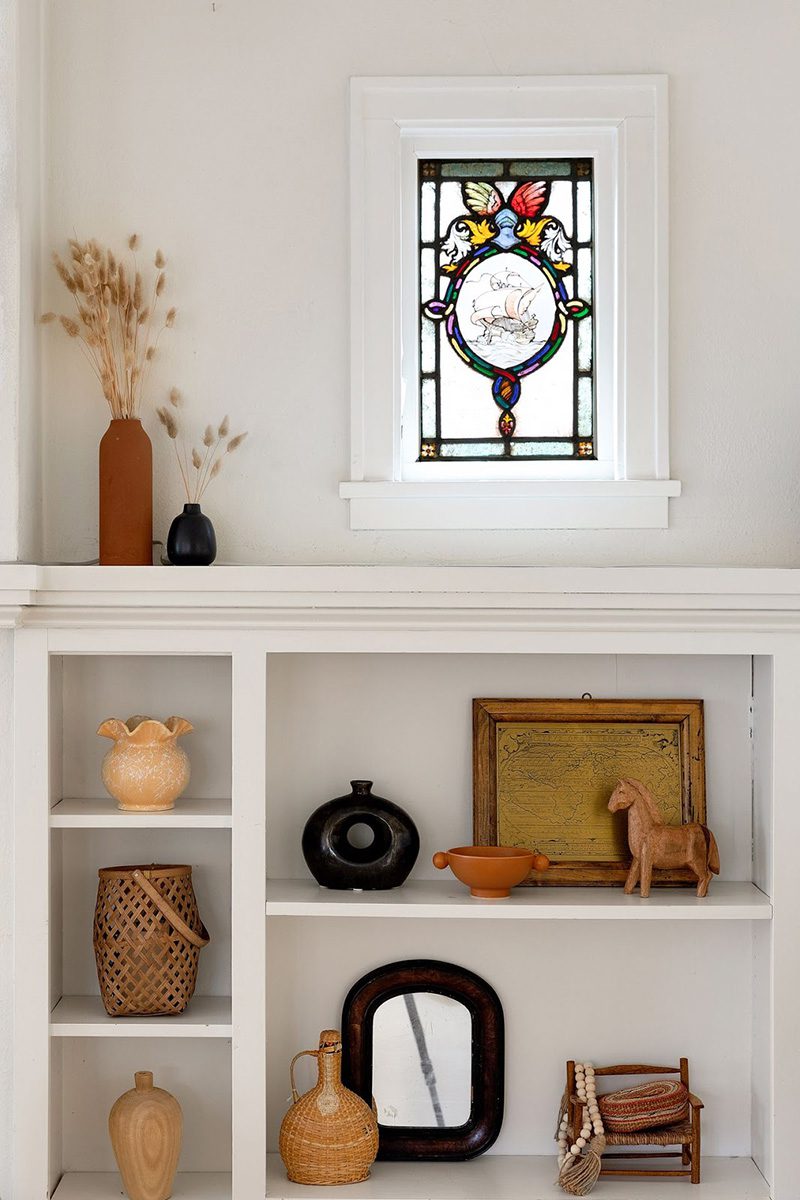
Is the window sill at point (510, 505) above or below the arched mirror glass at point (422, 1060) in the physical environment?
above

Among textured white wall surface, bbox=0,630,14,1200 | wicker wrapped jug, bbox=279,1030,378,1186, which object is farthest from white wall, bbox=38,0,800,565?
wicker wrapped jug, bbox=279,1030,378,1186

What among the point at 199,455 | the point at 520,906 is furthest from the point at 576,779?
the point at 199,455

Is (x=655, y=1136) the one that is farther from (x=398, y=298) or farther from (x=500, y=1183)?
(x=398, y=298)

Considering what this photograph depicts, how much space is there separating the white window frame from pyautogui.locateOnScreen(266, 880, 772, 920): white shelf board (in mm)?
716

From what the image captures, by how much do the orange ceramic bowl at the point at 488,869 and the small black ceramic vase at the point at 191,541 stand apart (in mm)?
708

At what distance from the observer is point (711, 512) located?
241 cm

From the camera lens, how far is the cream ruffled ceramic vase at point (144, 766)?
2.24m

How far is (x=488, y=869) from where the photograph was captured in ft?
7.30

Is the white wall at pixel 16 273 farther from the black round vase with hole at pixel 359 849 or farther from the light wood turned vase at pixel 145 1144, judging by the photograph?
the light wood turned vase at pixel 145 1144

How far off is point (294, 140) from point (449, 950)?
1641 millimetres

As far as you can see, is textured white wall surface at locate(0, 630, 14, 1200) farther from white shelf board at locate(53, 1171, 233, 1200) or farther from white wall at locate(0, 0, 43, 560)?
white wall at locate(0, 0, 43, 560)

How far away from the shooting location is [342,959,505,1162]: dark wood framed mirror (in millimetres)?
2367

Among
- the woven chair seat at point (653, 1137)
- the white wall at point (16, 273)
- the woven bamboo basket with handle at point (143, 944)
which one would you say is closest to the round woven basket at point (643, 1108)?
the woven chair seat at point (653, 1137)

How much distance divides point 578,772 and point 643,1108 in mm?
637
